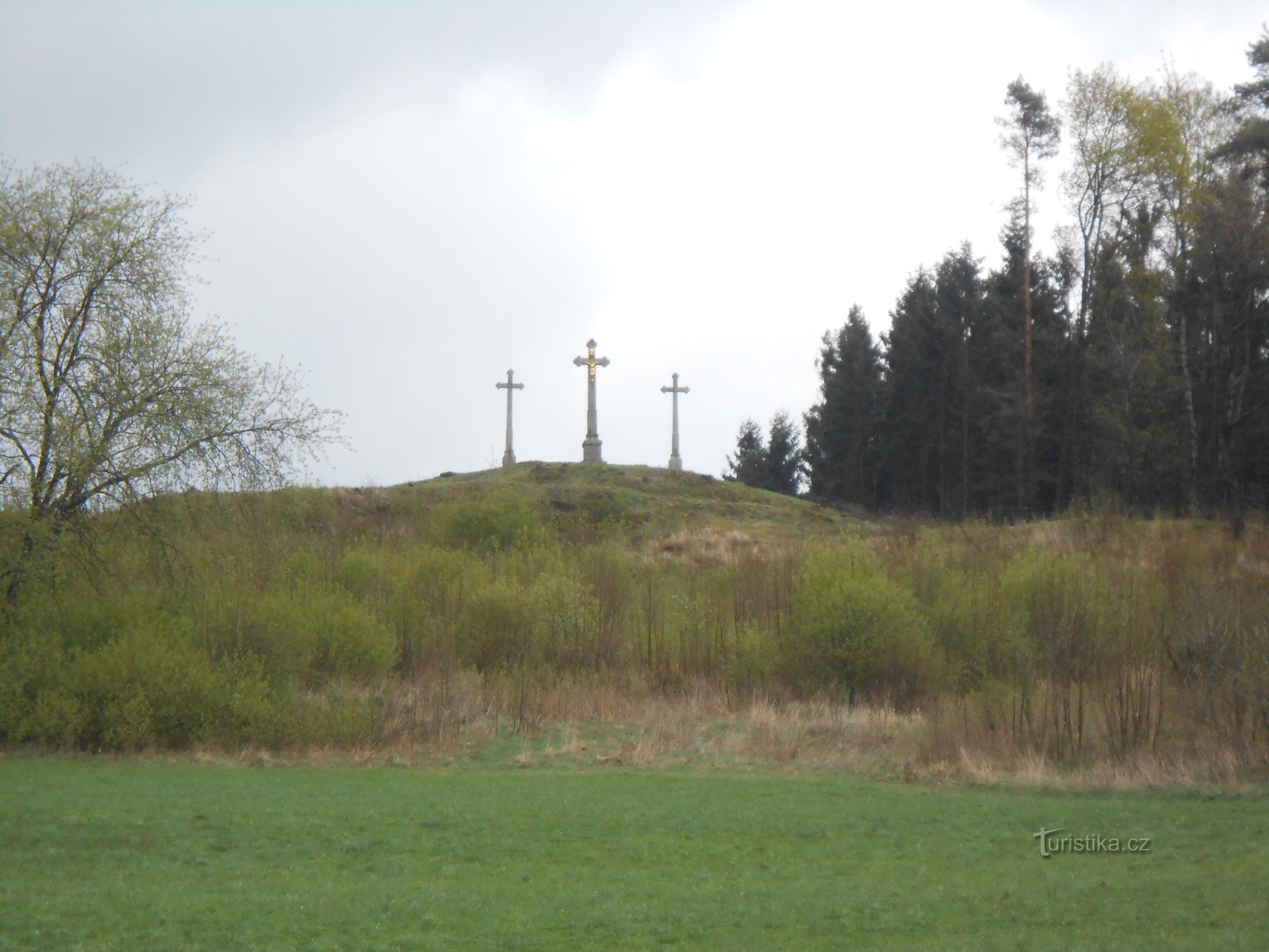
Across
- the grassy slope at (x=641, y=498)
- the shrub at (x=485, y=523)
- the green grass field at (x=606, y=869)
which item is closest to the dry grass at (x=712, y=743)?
the green grass field at (x=606, y=869)

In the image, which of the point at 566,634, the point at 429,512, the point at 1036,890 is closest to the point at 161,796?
the point at 1036,890

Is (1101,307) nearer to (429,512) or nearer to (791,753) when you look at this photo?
(429,512)

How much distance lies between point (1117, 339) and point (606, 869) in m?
41.8

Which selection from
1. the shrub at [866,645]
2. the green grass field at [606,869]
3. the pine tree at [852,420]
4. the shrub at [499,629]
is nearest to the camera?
the green grass field at [606,869]

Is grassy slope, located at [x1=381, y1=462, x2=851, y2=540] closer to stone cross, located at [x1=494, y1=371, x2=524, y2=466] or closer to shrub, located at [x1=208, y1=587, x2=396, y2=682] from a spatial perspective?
stone cross, located at [x1=494, y1=371, x2=524, y2=466]

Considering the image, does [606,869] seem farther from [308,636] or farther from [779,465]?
[779,465]

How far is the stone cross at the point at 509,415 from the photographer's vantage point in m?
46.4

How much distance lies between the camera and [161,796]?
365 inches

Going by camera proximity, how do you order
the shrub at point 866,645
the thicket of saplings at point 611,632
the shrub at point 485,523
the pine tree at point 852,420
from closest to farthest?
the thicket of saplings at point 611,632 < the shrub at point 866,645 < the shrub at point 485,523 < the pine tree at point 852,420

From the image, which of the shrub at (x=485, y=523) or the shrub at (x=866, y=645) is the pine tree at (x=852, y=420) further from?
the shrub at (x=866, y=645)

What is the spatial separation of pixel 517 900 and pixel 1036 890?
3252 millimetres

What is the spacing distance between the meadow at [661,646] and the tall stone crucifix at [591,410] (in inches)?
578

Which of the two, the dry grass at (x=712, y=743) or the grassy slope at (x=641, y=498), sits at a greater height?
the grassy slope at (x=641, y=498)

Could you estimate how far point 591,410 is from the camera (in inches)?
1849
